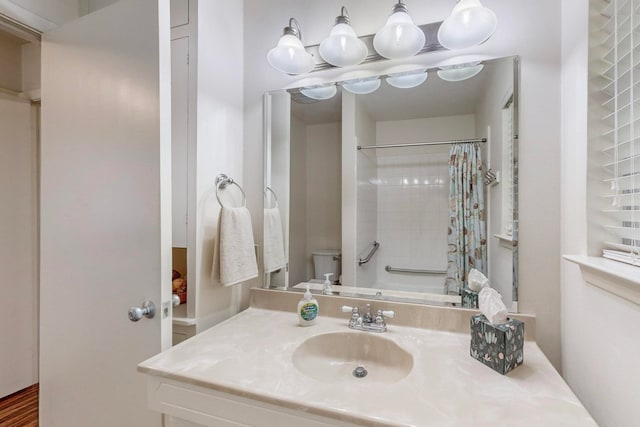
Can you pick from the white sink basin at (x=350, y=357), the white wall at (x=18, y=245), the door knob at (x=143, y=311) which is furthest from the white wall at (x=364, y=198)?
the white wall at (x=18, y=245)

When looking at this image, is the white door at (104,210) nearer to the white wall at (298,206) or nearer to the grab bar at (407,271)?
the white wall at (298,206)

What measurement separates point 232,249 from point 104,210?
1.61ft

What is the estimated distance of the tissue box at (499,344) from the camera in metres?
0.83

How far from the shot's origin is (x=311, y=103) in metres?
1.43

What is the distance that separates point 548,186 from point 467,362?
67 cm

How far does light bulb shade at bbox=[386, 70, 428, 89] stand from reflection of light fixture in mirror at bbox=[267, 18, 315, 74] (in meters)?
0.37

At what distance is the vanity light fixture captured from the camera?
1234mm

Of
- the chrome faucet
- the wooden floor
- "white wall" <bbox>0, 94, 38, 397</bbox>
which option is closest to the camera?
the chrome faucet

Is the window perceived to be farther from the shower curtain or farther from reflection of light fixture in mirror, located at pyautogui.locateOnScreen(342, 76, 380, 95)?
reflection of light fixture in mirror, located at pyautogui.locateOnScreen(342, 76, 380, 95)

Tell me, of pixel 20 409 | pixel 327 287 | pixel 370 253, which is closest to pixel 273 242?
pixel 327 287

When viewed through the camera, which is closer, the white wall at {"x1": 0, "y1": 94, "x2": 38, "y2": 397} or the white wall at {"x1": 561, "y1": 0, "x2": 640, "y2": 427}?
the white wall at {"x1": 561, "y1": 0, "x2": 640, "y2": 427}

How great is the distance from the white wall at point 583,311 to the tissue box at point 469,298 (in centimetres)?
27

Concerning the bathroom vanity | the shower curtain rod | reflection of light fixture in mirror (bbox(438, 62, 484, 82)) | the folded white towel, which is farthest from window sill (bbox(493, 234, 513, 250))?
the folded white towel

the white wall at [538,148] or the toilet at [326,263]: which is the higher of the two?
the white wall at [538,148]
